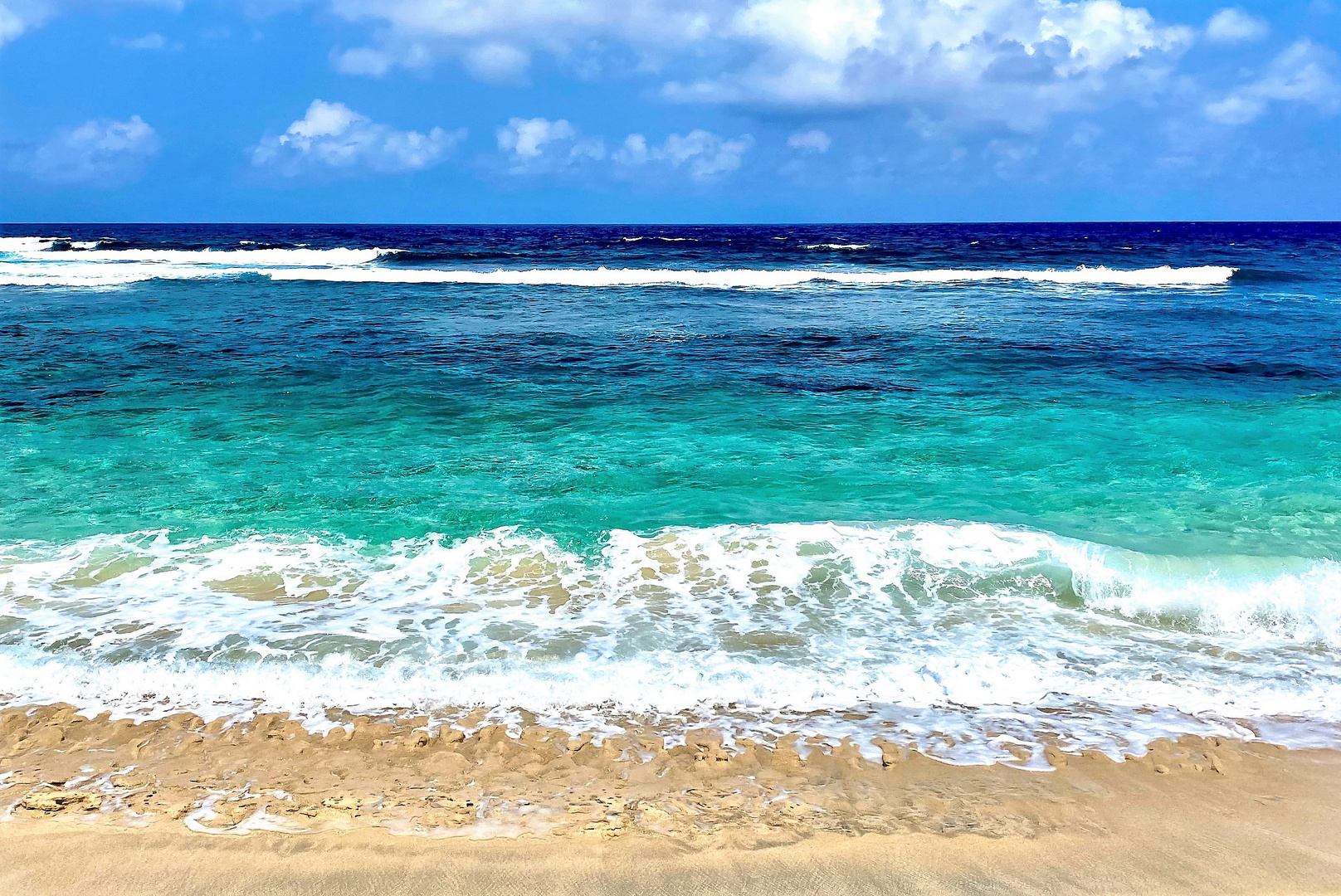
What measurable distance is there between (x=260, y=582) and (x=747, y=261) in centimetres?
4030

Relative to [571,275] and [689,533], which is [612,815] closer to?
[689,533]

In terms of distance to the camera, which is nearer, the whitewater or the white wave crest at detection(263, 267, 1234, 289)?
the whitewater

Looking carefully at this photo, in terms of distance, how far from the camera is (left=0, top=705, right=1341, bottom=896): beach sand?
3.95 m

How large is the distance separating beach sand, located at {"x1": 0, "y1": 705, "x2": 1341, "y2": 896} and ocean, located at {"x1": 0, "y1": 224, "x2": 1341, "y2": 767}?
0.30 meters

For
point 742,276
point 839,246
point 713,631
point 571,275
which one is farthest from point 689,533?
point 839,246

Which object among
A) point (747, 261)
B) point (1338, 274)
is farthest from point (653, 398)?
point (1338, 274)

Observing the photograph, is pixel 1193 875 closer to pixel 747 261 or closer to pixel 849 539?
pixel 849 539

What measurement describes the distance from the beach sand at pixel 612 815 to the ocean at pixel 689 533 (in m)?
0.30

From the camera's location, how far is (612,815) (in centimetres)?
436

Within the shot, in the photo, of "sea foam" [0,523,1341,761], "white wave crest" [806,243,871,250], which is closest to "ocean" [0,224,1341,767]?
"sea foam" [0,523,1341,761]

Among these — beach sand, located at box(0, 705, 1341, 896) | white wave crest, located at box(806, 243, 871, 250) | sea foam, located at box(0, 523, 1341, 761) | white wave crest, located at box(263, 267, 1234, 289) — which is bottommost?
beach sand, located at box(0, 705, 1341, 896)

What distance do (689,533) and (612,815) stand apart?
414 cm

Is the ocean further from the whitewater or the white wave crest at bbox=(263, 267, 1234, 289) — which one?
the whitewater

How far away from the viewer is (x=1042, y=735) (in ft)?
17.1
